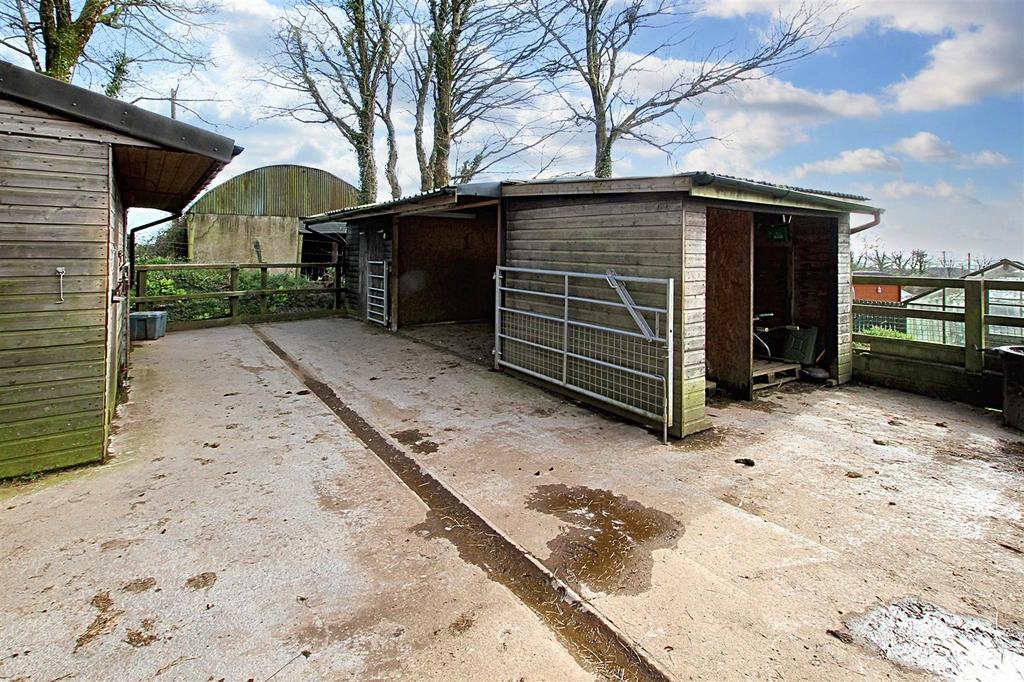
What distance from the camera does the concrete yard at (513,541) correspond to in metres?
1.81

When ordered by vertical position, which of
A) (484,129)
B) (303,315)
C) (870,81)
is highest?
(484,129)

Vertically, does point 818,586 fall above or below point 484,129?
below

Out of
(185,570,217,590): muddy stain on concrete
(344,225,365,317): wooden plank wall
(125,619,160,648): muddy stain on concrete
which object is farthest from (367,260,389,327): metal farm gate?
(125,619,160,648): muddy stain on concrete

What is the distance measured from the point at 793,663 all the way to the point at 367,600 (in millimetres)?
1632

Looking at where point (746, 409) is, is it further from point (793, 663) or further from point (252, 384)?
point (252, 384)

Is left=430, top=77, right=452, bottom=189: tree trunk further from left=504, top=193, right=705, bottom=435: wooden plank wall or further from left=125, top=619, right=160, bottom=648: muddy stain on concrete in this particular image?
left=125, top=619, right=160, bottom=648: muddy stain on concrete

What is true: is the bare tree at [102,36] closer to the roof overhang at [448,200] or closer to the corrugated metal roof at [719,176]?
the roof overhang at [448,200]

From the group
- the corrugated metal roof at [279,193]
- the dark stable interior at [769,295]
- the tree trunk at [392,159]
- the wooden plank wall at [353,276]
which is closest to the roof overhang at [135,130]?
the dark stable interior at [769,295]

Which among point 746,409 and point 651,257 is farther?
point 746,409

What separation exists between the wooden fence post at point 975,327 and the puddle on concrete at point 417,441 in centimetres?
536

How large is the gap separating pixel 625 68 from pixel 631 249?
11906 millimetres

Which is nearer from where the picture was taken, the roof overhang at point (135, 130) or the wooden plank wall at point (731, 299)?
the roof overhang at point (135, 130)

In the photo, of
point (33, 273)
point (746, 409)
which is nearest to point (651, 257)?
point (746, 409)

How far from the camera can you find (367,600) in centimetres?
210
